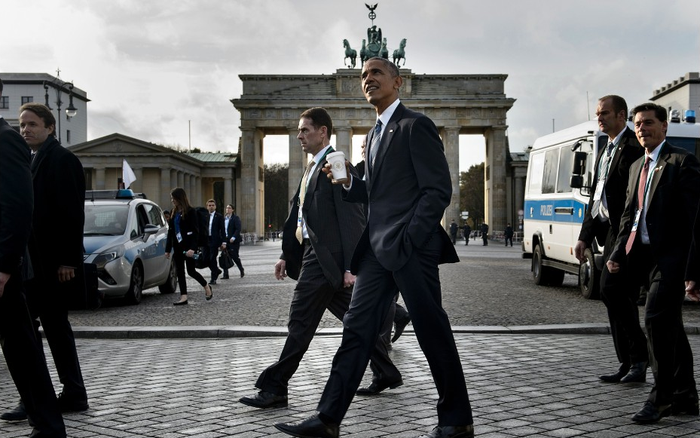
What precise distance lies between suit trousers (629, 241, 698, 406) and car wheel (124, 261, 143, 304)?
10.3m

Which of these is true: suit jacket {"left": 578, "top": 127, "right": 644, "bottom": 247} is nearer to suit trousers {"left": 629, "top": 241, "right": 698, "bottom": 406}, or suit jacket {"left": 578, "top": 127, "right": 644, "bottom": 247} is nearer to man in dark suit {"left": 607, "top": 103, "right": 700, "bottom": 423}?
man in dark suit {"left": 607, "top": 103, "right": 700, "bottom": 423}

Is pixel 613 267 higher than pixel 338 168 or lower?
lower

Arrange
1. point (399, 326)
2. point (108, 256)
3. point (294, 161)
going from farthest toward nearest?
point (294, 161), point (108, 256), point (399, 326)

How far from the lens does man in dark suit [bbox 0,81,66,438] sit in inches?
183

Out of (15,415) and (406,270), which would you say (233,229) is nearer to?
(15,415)

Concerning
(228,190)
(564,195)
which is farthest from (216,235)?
(228,190)

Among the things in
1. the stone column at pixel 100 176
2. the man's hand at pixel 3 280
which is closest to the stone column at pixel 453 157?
the stone column at pixel 100 176

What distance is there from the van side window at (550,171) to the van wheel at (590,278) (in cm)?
268

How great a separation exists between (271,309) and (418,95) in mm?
64049

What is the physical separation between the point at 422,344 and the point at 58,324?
2.52 metres

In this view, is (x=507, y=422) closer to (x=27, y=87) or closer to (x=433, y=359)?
(x=433, y=359)

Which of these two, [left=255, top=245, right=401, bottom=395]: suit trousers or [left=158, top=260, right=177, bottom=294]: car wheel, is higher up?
[left=255, top=245, right=401, bottom=395]: suit trousers

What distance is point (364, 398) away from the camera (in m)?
6.21

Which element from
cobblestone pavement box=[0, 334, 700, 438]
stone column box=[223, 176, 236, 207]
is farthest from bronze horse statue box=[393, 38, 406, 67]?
cobblestone pavement box=[0, 334, 700, 438]
